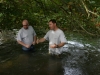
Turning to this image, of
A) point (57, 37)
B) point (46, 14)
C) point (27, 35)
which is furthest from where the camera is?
point (27, 35)

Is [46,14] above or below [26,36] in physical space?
above

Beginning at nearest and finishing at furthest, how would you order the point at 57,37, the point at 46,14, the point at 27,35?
1. the point at 57,37
2. the point at 46,14
3. the point at 27,35

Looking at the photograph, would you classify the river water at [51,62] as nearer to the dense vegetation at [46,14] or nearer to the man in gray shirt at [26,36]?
the man in gray shirt at [26,36]

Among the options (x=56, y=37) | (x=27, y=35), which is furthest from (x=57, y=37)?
(x=27, y=35)

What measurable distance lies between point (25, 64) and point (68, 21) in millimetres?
2613

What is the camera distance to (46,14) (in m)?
9.35

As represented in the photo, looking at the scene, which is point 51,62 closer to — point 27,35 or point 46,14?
point 27,35

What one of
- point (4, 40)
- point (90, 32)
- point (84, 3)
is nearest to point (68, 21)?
point (90, 32)

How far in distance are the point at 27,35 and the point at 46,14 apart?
153 cm

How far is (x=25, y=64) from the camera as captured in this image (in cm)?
940

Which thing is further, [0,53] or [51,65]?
[0,53]

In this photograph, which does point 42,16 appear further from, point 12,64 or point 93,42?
point 93,42

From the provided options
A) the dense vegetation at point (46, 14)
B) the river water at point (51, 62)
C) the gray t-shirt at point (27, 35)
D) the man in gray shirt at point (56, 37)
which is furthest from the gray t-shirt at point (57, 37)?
the gray t-shirt at point (27, 35)

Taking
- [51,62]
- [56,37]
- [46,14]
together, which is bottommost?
[51,62]
